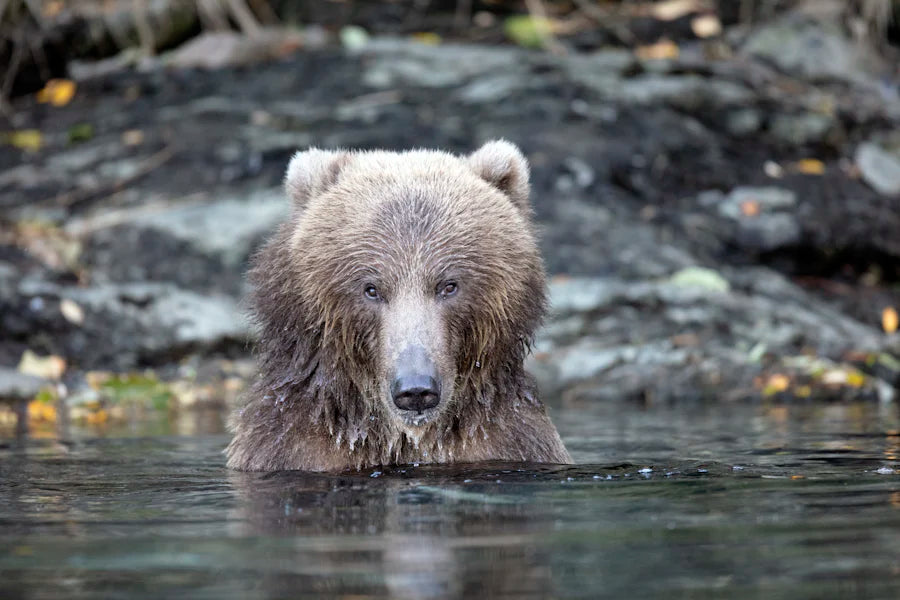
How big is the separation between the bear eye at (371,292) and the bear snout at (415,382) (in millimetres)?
424

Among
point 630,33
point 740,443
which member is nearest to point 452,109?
point 630,33

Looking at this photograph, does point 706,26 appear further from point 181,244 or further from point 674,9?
point 181,244

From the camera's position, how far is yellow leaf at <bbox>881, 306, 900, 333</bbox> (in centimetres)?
1212

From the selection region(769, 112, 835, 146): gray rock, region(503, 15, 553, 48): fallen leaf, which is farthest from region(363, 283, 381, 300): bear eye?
region(503, 15, 553, 48): fallen leaf

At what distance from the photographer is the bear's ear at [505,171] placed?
6402mm

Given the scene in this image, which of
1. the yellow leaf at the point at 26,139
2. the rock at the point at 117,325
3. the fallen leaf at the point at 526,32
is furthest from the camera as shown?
the fallen leaf at the point at 526,32

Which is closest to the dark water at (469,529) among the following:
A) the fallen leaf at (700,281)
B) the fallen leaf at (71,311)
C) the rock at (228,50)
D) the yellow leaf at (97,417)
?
the yellow leaf at (97,417)

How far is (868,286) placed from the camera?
13.0 m

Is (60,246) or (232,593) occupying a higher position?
(232,593)

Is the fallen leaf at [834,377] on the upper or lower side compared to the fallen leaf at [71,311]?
lower

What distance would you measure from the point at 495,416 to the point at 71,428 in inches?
173

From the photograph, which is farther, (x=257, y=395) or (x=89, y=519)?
(x=257, y=395)

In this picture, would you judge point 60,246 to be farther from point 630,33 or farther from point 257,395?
point 630,33

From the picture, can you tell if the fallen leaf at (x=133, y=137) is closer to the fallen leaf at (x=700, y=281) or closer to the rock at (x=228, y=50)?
the rock at (x=228, y=50)
